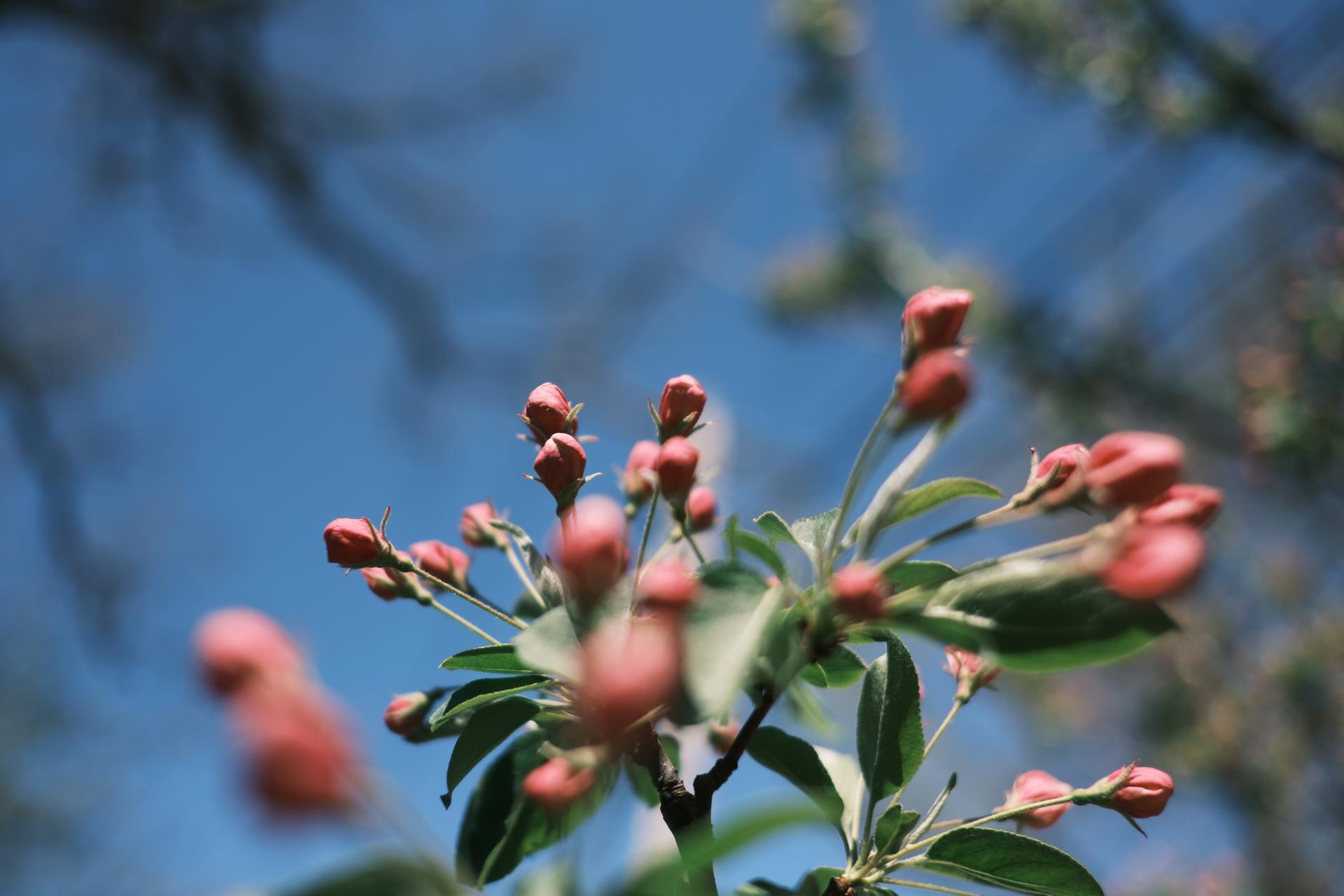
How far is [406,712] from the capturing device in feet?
2.64

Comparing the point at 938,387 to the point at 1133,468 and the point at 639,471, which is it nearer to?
the point at 1133,468

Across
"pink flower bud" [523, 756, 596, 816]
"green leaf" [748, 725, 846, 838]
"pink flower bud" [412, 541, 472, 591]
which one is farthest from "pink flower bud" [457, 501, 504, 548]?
"pink flower bud" [523, 756, 596, 816]

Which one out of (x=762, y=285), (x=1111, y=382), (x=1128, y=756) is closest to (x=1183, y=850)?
(x=1128, y=756)

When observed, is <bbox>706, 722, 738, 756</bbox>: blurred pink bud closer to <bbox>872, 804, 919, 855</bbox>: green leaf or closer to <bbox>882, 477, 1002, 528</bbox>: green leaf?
<bbox>872, 804, 919, 855</bbox>: green leaf

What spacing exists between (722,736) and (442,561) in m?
0.31

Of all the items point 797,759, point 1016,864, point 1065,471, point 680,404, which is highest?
point 680,404

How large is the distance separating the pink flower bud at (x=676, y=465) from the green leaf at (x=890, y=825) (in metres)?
0.31

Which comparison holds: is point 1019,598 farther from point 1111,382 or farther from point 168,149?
point 168,149

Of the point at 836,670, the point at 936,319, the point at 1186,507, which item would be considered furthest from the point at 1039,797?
the point at 936,319

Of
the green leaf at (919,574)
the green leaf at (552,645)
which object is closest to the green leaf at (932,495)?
the green leaf at (919,574)

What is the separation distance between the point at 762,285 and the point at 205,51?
13.1ft

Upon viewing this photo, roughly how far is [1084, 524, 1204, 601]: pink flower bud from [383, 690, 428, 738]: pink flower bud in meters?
0.56

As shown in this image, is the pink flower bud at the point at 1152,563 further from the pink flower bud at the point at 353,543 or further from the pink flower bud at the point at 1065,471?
the pink flower bud at the point at 353,543

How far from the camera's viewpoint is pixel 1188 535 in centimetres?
54
